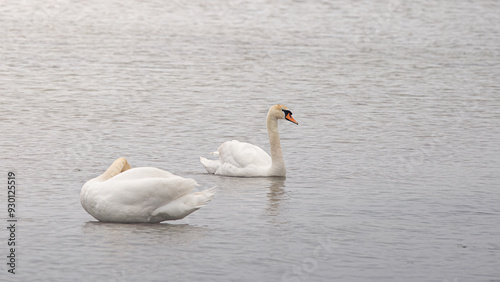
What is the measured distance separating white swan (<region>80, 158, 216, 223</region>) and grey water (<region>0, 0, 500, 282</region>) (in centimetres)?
17

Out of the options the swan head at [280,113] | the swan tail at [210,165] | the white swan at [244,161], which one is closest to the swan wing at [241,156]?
the white swan at [244,161]

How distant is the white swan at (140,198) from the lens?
1080cm

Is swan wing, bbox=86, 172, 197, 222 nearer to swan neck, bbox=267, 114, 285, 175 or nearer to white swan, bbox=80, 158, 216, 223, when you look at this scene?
white swan, bbox=80, 158, 216, 223

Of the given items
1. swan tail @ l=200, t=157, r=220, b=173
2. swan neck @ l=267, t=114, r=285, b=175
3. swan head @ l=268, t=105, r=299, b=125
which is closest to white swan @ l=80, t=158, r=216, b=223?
swan neck @ l=267, t=114, r=285, b=175

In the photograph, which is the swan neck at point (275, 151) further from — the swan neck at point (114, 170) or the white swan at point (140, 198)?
the white swan at point (140, 198)

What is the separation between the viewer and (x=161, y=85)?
22.4 meters

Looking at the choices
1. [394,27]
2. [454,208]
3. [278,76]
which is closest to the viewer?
[454,208]

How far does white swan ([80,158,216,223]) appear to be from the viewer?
425 inches

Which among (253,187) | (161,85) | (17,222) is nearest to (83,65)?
(161,85)

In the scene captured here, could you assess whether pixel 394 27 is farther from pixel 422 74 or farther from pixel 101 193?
pixel 101 193

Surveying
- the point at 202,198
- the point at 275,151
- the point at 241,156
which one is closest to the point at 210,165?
the point at 241,156

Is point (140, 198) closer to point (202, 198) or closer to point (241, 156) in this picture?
point (202, 198)

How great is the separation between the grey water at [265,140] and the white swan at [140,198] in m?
0.17

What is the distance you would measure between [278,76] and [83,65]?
4758 millimetres
